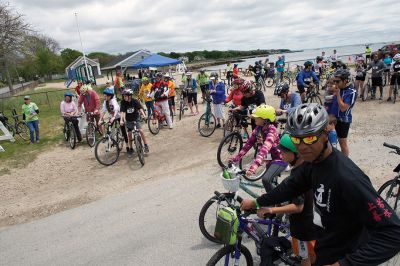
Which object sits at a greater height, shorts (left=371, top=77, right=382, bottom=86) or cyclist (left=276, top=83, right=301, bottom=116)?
cyclist (left=276, top=83, right=301, bottom=116)

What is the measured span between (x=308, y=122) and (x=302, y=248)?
1.31 m

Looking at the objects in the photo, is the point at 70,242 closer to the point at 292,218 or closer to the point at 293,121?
the point at 292,218

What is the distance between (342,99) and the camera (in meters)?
5.56

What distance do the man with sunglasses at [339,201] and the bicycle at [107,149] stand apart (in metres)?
6.93

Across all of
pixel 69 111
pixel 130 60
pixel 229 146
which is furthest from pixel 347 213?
pixel 130 60

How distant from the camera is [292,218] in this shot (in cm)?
273

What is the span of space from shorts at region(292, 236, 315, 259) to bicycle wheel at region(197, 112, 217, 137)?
769 cm

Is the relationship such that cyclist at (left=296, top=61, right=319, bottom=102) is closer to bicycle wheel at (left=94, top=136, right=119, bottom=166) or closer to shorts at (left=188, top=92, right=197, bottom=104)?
shorts at (left=188, top=92, right=197, bottom=104)

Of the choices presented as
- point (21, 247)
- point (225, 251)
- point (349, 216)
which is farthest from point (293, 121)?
point (21, 247)

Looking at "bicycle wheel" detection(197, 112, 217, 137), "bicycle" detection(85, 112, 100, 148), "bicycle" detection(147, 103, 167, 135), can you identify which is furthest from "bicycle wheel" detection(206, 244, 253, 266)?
"bicycle" detection(147, 103, 167, 135)

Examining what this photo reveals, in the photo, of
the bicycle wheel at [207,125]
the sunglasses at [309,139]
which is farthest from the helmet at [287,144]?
the bicycle wheel at [207,125]

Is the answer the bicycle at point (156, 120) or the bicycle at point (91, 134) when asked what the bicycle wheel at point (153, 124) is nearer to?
the bicycle at point (156, 120)

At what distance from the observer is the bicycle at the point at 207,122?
10.4 metres

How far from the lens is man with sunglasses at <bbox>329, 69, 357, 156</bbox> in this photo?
18.0 ft
